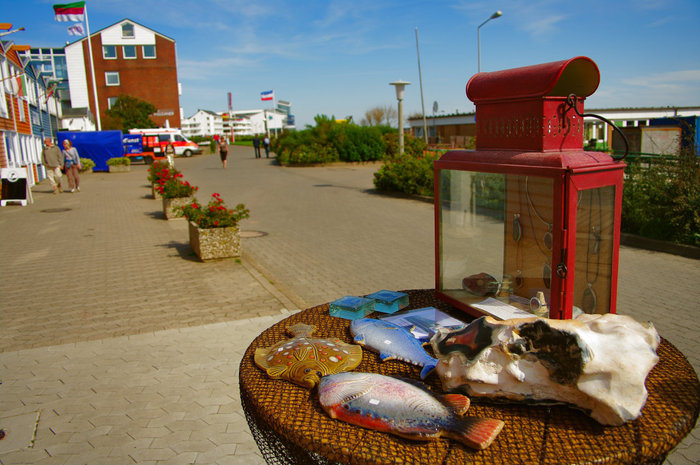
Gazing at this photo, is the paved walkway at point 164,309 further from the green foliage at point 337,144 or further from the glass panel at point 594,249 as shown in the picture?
the green foliage at point 337,144

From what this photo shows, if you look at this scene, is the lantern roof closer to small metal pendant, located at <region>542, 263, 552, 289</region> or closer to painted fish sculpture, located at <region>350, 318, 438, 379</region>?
small metal pendant, located at <region>542, 263, 552, 289</region>

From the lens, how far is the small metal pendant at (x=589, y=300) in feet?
7.75

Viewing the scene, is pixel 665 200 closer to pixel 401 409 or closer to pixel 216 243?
pixel 216 243

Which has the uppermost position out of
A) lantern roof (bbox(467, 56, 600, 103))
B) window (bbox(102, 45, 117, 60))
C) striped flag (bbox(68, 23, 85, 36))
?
window (bbox(102, 45, 117, 60))

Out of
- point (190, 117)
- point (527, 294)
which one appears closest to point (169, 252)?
point (527, 294)

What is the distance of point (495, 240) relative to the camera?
2693 mm

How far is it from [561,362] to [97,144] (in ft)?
109

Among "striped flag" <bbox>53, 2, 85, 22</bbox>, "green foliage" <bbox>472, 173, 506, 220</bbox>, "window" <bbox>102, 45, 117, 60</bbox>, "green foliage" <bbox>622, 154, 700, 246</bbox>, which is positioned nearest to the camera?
"green foliage" <bbox>472, 173, 506, 220</bbox>

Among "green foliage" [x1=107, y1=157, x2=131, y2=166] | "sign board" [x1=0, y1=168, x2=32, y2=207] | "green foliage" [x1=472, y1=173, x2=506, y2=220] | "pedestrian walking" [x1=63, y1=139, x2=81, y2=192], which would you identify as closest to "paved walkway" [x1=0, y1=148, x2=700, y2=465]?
"green foliage" [x1=472, y1=173, x2=506, y2=220]

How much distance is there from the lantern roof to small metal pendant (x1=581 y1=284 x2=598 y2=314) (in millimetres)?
877

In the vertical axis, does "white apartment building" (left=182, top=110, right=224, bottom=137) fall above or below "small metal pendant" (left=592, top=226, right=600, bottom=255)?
above

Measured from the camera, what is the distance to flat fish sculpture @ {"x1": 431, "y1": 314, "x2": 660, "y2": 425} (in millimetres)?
1608

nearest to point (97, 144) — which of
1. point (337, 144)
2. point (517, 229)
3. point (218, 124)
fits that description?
point (337, 144)

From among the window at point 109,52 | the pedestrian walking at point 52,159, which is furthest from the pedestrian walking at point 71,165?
the window at point 109,52
